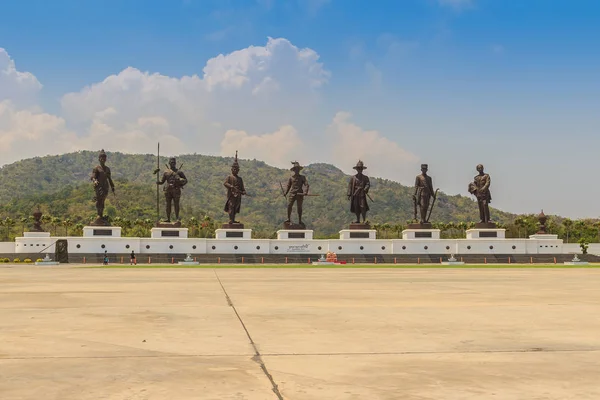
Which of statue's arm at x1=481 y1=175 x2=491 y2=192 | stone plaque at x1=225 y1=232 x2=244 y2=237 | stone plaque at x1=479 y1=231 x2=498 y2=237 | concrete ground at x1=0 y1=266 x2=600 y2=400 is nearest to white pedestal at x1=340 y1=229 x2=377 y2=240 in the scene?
stone plaque at x1=225 y1=232 x2=244 y2=237

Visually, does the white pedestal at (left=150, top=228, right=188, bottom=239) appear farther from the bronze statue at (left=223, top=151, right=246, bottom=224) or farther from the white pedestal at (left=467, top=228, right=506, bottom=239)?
the white pedestal at (left=467, top=228, right=506, bottom=239)

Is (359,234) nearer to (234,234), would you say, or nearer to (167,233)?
(234,234)

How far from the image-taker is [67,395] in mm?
5973

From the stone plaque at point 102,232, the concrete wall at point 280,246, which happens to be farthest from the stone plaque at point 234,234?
the stone plaque at point 102,232

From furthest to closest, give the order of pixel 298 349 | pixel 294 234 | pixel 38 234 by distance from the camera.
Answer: pixel 294 234
pixel 38 234
pixel 298 349

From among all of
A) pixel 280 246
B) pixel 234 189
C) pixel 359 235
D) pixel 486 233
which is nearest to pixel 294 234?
pixel 280 246

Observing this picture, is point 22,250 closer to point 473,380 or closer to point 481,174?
point 481,174

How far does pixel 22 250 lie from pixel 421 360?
52979 millimetres

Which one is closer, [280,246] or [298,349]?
[298,349]

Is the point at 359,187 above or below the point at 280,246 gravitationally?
above

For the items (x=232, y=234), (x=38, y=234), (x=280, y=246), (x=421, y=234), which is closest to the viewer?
(x=38, y=234)

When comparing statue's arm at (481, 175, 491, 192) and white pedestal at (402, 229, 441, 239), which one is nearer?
statue's arm at (481, 175, 491, 192)

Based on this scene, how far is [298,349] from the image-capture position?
27.9ft

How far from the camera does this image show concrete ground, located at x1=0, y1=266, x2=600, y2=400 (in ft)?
20.5
